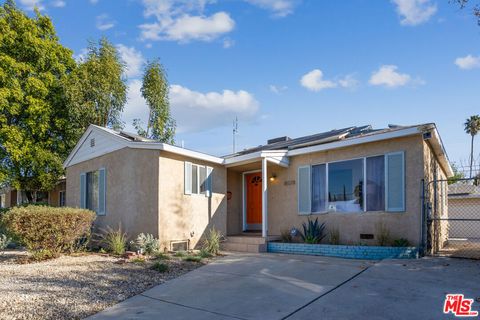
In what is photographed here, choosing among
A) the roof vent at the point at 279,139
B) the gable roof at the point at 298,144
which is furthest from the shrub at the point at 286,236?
the roof vent at the point at 279,139

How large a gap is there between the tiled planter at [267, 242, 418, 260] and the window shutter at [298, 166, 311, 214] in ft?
4.07

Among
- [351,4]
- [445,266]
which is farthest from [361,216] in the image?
[351,4]

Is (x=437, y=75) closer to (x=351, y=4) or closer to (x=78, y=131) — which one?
(x=351, y=4)

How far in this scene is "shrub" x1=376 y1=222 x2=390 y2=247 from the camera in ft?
30.6

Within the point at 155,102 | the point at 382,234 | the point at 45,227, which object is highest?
the point at 155,102

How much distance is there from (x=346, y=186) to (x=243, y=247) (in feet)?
11.6

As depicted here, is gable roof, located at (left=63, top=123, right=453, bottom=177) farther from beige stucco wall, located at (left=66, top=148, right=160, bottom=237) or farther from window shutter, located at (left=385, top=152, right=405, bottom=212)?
window shutter, located at (left=385, top=152, right=405, bottom=212)

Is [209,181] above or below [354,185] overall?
above

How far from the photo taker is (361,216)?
1001cm

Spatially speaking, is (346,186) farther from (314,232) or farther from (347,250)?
(347,250)

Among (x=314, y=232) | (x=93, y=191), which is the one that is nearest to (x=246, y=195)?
(x=314, y=232)

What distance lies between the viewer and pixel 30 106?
18.0m

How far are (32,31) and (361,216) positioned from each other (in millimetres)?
18277

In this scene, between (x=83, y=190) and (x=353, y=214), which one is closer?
(x=353, y=214)
